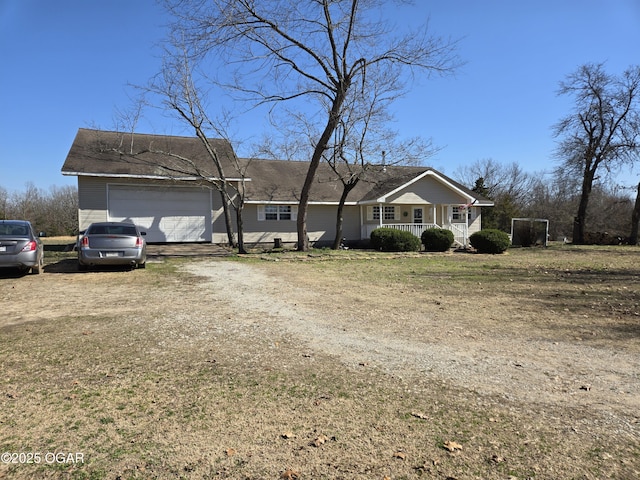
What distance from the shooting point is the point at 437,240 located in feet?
69.3

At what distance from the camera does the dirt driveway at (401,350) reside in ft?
9.59

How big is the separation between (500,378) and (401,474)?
208cm

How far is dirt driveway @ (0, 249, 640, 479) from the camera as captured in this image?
2924mm

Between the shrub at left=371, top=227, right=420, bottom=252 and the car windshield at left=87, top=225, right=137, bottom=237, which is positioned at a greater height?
the car windshield at left=87, top=225, right=137, bottom=237

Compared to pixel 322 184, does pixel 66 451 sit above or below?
below

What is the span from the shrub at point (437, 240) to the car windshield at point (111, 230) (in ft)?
47.0

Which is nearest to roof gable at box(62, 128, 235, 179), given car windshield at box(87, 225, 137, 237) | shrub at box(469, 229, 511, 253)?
car windshield at box(87, 225, 137, 237)

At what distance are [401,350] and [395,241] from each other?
51.9ft

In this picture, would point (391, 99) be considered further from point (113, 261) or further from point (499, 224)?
point (499, 224)

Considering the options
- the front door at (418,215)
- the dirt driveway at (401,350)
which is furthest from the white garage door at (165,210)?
the front door at (418,215)

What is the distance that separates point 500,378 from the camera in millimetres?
4246

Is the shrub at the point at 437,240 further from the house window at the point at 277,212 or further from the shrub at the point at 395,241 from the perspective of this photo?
the house window at the point at 277,212

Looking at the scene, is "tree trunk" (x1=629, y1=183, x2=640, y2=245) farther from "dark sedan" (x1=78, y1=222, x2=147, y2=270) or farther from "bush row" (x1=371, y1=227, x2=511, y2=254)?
"dark sedan" (x1=78, y1=222, x2=147, y2=270)

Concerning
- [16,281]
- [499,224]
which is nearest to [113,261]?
[16,281]
